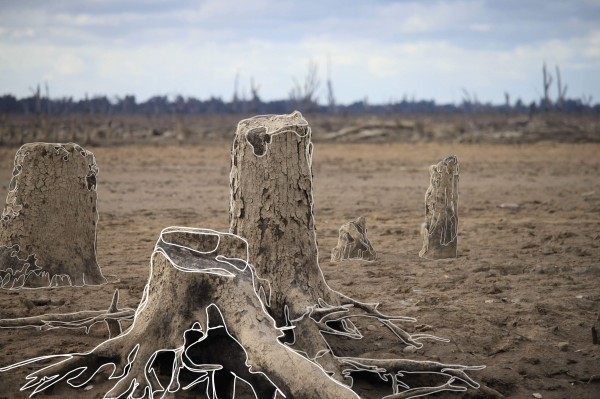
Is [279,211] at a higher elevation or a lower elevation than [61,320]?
higher

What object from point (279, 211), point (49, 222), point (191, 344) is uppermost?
point (279, 211)

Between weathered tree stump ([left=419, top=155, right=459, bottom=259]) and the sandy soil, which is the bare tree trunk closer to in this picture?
the sandy soil

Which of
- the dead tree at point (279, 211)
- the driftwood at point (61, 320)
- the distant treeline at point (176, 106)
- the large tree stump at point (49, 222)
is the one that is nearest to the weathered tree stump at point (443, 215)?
the dead tree at point (279, 211)

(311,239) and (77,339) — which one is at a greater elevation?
(311,239)

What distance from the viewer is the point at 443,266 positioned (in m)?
7.63

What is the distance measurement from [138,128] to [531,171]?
22.3 metres

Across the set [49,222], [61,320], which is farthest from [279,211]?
[49,222]

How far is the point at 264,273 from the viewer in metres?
5.09

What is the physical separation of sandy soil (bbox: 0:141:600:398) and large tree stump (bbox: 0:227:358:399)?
0.67ft

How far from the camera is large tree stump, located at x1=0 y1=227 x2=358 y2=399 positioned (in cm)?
422

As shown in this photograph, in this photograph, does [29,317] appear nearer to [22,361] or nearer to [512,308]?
[22,361]

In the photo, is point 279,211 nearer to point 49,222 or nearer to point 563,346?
point 563,346

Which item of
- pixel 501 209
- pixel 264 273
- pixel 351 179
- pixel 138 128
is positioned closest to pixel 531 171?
pixel 351 179

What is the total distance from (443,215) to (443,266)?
2.15 ft
